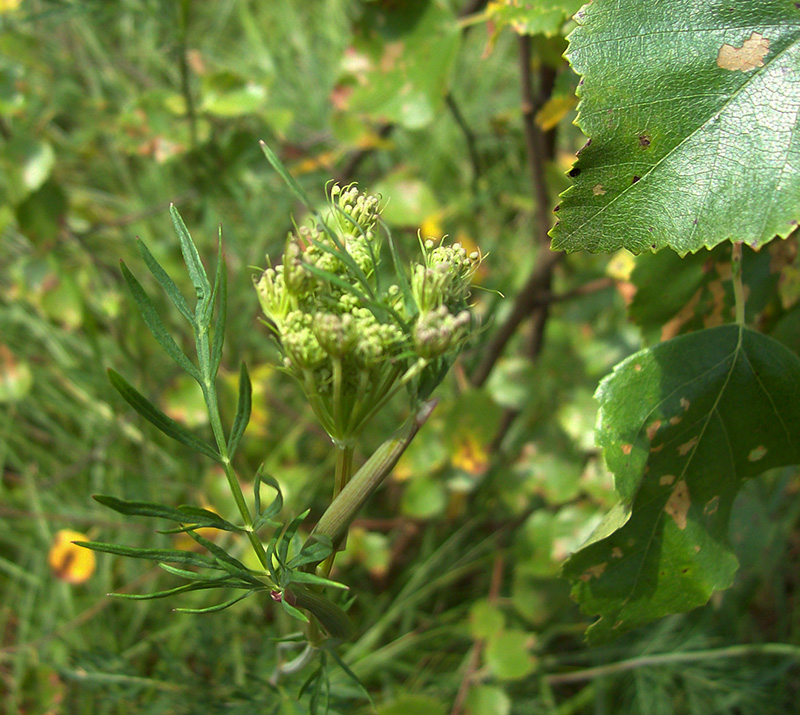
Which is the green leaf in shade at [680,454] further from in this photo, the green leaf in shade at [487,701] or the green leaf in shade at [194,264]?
the green leaf in shade at [487,701]

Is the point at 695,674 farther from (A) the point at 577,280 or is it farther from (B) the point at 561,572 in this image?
(B) the point at 561,572

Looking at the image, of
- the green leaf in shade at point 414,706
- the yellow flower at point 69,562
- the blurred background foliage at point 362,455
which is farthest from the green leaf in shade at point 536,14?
the yellow flower at point 69,562

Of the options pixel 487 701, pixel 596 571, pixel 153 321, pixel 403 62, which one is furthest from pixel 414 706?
pixel 403 62

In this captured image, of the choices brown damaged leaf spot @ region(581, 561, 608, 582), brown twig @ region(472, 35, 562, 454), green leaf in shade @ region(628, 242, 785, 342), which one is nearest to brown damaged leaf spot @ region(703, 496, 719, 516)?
brown damaged leaf spot @ region(581, 561, 608, 582)

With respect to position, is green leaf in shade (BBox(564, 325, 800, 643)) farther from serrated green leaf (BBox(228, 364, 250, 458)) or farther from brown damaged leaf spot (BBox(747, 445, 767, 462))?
serrated green leaf (BBox(228, 364, 250, 458))

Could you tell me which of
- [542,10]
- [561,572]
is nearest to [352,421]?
[561,572]
